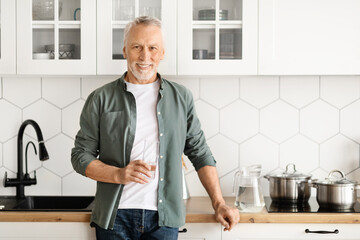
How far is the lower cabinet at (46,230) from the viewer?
226cm

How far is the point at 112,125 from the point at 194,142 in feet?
1.29

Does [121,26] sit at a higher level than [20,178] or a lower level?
higher

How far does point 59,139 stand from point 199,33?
3.33 ft

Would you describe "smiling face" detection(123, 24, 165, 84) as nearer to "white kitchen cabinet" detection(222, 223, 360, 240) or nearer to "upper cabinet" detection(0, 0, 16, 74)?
"upper cabinet" detection(0, 0, 16, 74)

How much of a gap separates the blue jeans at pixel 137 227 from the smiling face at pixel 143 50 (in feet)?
1.87

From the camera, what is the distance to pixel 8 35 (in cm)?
244

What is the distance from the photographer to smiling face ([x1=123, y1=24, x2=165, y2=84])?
210 centimetres

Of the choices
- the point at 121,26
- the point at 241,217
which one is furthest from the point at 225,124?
the point at 121,26

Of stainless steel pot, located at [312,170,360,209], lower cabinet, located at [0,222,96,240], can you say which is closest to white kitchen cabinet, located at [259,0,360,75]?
stainless steel pot, located at [312,170,360,209]

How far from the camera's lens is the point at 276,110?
9.23 ft

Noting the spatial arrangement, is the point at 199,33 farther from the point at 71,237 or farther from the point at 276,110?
the point at 71,237

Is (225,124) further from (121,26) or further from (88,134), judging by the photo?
(88,134)

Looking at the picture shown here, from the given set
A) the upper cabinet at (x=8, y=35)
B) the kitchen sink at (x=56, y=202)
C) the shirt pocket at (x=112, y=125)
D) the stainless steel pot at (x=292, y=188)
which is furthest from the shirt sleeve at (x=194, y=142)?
the upper cabinet at (x=8, y=35)

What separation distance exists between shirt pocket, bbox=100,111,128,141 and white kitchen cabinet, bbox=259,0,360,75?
78 cm
